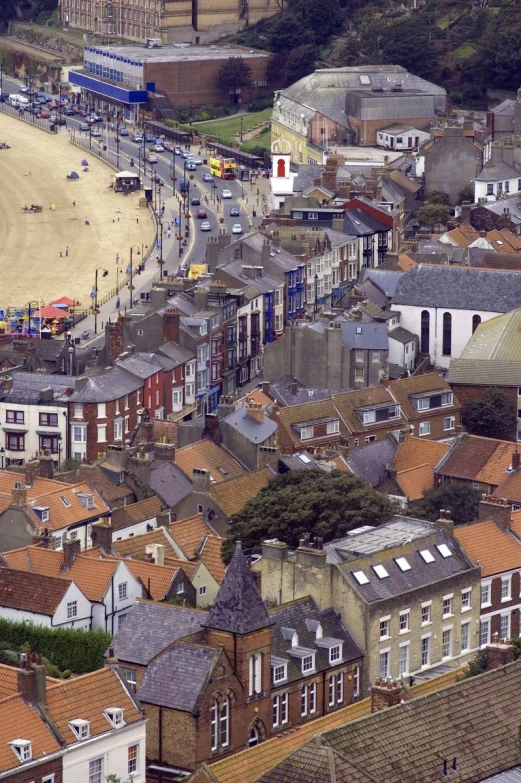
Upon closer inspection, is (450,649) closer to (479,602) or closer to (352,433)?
(479,602)

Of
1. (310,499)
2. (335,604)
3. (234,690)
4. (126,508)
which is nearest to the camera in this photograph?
(234,690)

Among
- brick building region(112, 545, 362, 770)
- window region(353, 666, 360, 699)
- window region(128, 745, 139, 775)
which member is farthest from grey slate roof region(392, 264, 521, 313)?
window region(128, 745, 139, 775)

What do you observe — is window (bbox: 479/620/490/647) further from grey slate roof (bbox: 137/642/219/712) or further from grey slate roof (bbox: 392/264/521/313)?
grey slate roof (bbox: 392/264/521/313)

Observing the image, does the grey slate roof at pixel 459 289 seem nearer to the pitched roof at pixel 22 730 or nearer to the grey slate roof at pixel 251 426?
the grey slate roof at pixel 251 426

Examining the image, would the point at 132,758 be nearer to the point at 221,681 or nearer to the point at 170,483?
the point at 221,681

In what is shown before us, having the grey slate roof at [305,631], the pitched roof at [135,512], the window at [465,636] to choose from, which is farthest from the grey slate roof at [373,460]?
the grey slate roof at [305,631]

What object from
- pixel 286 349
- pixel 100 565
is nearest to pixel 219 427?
pixel 286 349
